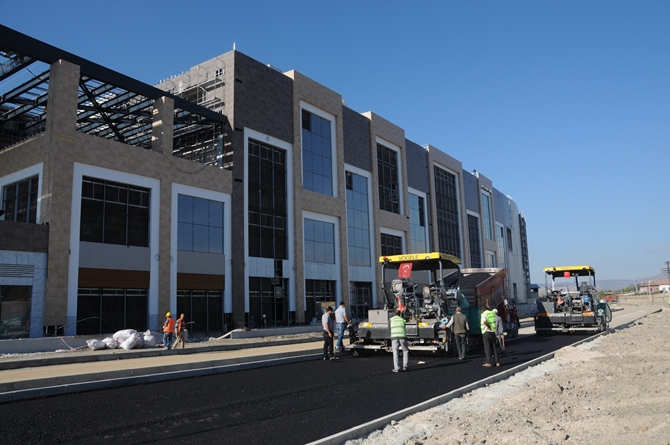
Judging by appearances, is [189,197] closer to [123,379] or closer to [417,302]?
[417,302]

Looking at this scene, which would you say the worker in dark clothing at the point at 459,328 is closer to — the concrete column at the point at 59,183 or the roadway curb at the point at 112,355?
the roadway curb at the point at 112,355

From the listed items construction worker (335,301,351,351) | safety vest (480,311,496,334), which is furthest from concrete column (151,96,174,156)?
safety vest (480,311,496,334)

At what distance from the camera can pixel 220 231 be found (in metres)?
32.2

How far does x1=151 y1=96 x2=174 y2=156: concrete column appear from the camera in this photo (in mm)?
29516

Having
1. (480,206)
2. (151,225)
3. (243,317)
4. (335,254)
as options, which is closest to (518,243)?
(480,206)

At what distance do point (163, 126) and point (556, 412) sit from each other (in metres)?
26.1

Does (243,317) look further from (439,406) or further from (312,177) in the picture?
(439,406)

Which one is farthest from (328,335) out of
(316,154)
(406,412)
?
(316,154)

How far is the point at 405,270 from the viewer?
52.8 ft

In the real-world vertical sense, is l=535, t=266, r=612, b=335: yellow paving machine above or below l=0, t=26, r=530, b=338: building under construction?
below

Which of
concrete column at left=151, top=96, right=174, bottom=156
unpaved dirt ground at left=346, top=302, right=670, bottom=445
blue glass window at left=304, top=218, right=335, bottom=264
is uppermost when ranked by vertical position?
concrete column at left=151, top=96, right=174, bottom=156

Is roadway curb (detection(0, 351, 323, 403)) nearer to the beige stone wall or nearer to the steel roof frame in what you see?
the beige stone wall

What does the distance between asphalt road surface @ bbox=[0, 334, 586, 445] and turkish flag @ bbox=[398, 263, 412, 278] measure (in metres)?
2.83

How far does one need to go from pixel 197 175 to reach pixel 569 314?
2088 centimetres
